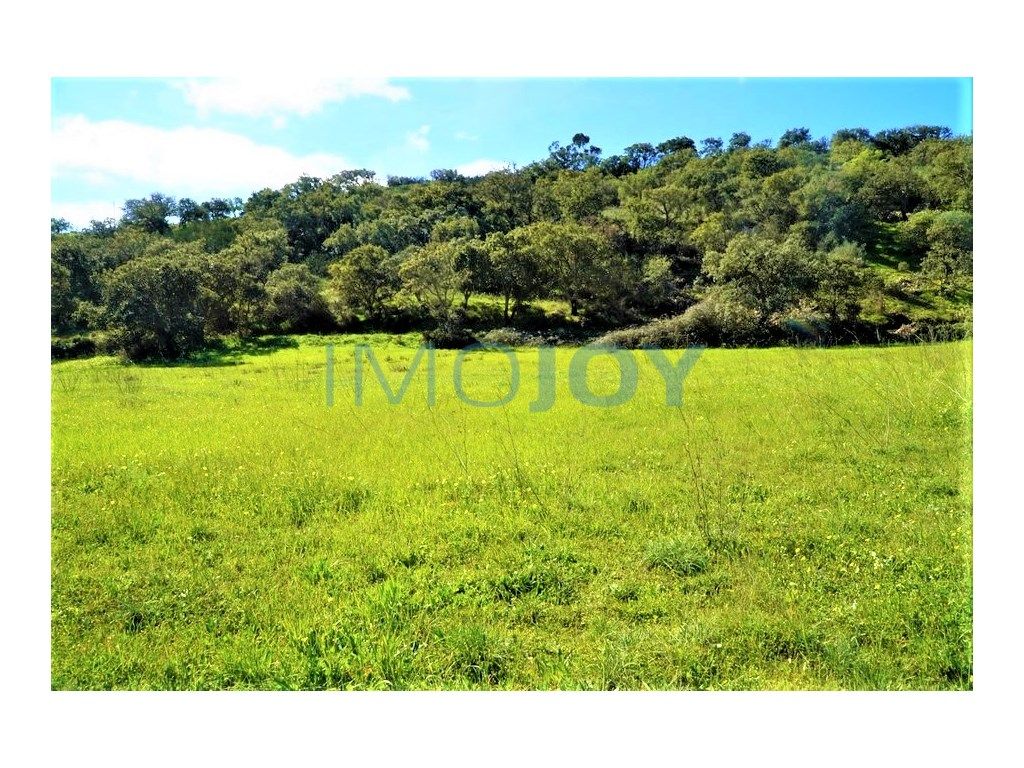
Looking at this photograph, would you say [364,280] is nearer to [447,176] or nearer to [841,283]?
[447,176]

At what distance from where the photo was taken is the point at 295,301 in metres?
11.5

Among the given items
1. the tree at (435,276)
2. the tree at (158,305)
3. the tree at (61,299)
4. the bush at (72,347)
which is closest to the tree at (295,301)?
the tree at (158,305)

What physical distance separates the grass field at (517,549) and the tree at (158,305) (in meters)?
3.85

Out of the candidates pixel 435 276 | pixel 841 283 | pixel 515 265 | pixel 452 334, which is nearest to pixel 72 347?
pixel 435 276

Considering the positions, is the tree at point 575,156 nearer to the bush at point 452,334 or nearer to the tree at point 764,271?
the bush at point 452,334

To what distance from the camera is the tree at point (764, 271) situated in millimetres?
18469

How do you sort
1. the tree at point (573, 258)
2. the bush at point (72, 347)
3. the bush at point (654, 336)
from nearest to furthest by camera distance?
the bush at point (72, 347), the tree at point (573, 258), the bush at point (654, 336)

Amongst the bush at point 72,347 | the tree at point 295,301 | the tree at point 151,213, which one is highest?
the tree at point 151,213

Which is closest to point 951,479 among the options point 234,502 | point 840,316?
point 234,502

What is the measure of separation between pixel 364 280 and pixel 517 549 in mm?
10306

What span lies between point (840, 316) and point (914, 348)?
7.85 m

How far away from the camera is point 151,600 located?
10.8 ft

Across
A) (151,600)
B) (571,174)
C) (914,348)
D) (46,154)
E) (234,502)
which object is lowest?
(151,600)
